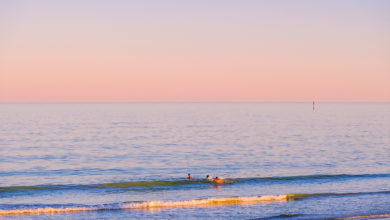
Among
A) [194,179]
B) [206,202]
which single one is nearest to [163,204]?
[206,202]

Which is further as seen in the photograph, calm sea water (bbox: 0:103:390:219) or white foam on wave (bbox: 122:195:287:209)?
white foam on wave (bbox: 122:195:287:209)

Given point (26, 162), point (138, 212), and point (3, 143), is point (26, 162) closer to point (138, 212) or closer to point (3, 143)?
point (3, 143)

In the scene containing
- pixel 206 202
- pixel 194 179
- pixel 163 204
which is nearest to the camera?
pixel 163 204

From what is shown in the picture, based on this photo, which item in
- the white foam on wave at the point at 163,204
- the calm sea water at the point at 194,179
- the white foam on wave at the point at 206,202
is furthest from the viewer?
the white foam on wave at the point at 206,202

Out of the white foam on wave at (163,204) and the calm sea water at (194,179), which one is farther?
the calm sea water at (194,179)

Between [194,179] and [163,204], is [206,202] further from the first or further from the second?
[194,179]

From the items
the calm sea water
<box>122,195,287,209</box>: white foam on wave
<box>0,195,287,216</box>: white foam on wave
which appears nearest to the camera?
<box>0,195,287,216</box>: white foam on wave

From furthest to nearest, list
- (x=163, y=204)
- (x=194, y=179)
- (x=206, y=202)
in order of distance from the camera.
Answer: (x=194, y=179), (x=206, y=202), (x=163, y=204)

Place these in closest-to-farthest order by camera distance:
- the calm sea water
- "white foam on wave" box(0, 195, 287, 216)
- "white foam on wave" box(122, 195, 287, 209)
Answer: "white foam on wave" box(0, 195, 287, 216) → the calm sea water → "white foam on wave" box(122, 195, 287, 209)

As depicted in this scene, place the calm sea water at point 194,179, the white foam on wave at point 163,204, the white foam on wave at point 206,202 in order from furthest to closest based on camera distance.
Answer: the white foam on wave at point 206,202, the calm sea water at point 194,179, the white foam on wave at point 163,204

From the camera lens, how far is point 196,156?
55.5 metres

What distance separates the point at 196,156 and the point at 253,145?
13386mm

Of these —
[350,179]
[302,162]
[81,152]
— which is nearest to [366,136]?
A: [302,162]

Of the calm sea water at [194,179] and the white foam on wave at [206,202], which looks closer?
the calm sea water at [194,179]
